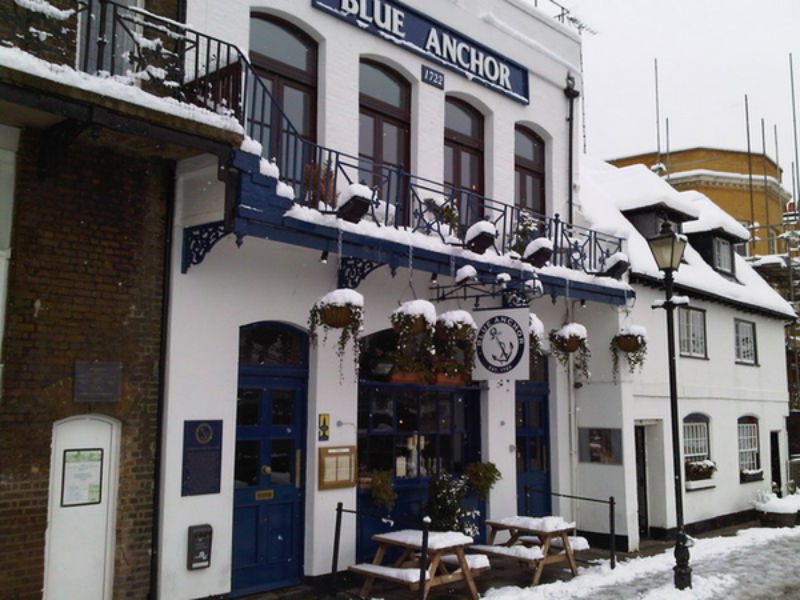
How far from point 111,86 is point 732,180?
32914mm

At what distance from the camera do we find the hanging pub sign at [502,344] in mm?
10836

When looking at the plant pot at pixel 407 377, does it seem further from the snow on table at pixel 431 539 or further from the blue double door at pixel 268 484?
the snow on table at pixel 431 539

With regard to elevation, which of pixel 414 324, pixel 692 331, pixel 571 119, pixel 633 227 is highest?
pixel 571 119

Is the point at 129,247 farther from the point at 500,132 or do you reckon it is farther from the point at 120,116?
the point at 500,132

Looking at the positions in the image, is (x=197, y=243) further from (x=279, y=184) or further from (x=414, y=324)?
(x=414, y=324)

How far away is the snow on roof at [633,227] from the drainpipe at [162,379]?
867 cm

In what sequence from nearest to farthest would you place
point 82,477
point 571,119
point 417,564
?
point 82,477
point 417,564
point 571,119

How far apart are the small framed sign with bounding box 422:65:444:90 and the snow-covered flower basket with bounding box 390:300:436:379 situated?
3.91m

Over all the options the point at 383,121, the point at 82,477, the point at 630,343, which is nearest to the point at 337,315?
the point at 82,477

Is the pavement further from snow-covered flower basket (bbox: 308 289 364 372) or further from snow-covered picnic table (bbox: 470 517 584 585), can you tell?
snow-covered flower basket (bbox: 308 289 364 372)

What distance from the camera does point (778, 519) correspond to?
16484 millimetres

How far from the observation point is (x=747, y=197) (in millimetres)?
35562

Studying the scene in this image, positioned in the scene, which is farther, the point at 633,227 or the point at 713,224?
the point at 713,224

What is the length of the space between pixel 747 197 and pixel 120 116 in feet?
110
